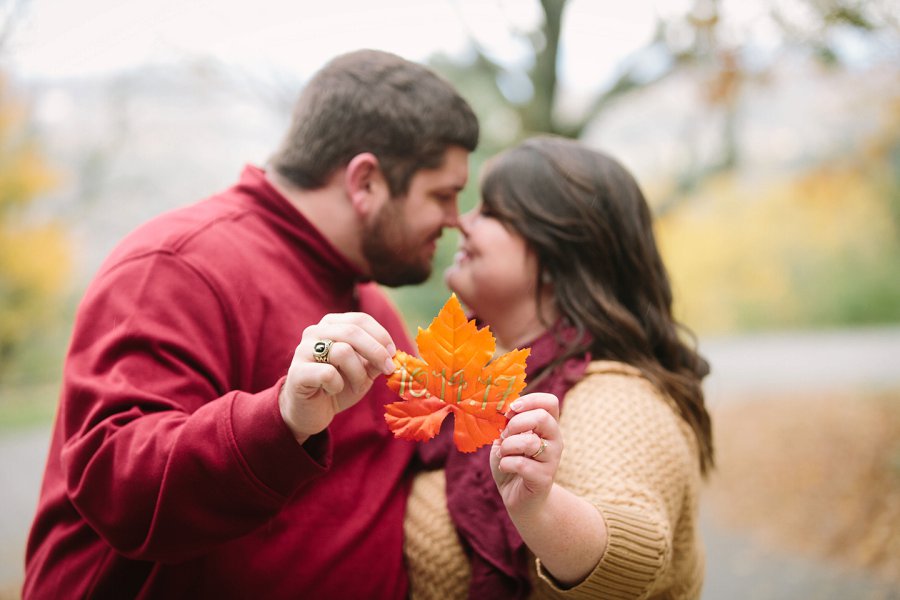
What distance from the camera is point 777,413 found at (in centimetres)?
1046

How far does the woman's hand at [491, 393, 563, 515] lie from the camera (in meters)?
1.51

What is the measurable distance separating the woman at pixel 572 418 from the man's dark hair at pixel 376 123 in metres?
0.26

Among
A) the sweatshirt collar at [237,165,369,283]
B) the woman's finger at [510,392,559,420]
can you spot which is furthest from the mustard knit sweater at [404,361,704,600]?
the sweatshirt collar at [237,165,369,283]

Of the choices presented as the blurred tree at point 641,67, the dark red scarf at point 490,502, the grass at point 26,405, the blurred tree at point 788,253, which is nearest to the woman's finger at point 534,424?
the dark red scarf at point 490,502

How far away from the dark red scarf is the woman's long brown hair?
5.2 inches

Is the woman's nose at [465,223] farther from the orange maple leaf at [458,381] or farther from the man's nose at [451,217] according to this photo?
the orange maple leaf at [458,381]

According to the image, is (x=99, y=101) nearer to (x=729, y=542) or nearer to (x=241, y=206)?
(x=241, y=206)

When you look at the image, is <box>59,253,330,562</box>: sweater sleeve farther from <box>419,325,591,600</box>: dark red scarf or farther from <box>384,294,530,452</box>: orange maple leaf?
<box>419,325,591,600</box>: dark red scarf

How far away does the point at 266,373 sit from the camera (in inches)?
80.5

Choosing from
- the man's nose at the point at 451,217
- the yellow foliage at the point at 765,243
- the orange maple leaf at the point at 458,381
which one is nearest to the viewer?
the orange maple leaf at the point at 458,381

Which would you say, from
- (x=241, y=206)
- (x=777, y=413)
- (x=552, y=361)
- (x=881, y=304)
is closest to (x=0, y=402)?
(x=241, y=206)

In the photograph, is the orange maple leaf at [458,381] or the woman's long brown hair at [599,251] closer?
the orange maple leaf at [458,381]

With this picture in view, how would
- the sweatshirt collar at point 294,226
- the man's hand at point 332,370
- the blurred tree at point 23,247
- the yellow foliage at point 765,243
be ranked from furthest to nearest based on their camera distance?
the yellow foliage at point 765,243, the blurred tree at point 23,247, the sweatshirt collar at point 294,226, the man's hand at point 332,370

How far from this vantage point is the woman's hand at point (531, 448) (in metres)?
1.51
